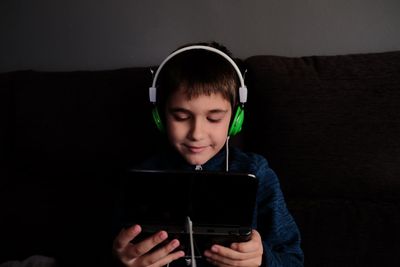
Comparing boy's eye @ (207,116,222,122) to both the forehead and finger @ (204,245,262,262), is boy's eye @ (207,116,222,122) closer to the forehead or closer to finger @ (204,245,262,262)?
the forehead

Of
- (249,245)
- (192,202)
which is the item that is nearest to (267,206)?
(249,245)

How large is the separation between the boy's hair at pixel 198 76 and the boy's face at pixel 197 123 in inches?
0.7

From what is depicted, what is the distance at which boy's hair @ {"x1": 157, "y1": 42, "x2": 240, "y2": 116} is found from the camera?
0.85m

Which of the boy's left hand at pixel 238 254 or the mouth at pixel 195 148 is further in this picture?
the mouth at pixel 195 148

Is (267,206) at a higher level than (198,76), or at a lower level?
lower

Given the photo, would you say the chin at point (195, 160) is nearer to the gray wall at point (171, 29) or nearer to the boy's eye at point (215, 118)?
the boy's eye at point (215, 118)

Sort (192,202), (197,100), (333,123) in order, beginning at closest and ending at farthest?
1. (192,202)
2. (197,100)
3. (333,123)

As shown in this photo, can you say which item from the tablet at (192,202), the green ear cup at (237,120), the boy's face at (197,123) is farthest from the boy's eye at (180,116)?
the tablet at (192,202)

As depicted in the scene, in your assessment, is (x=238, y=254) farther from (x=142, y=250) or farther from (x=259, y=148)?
(x=259, y=148)

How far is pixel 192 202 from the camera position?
0.69 m

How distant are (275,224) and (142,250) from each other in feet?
1.11

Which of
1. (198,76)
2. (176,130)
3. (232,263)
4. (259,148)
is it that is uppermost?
(198,76)

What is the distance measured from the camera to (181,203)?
0.69 m

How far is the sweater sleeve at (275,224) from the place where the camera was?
873 mm
